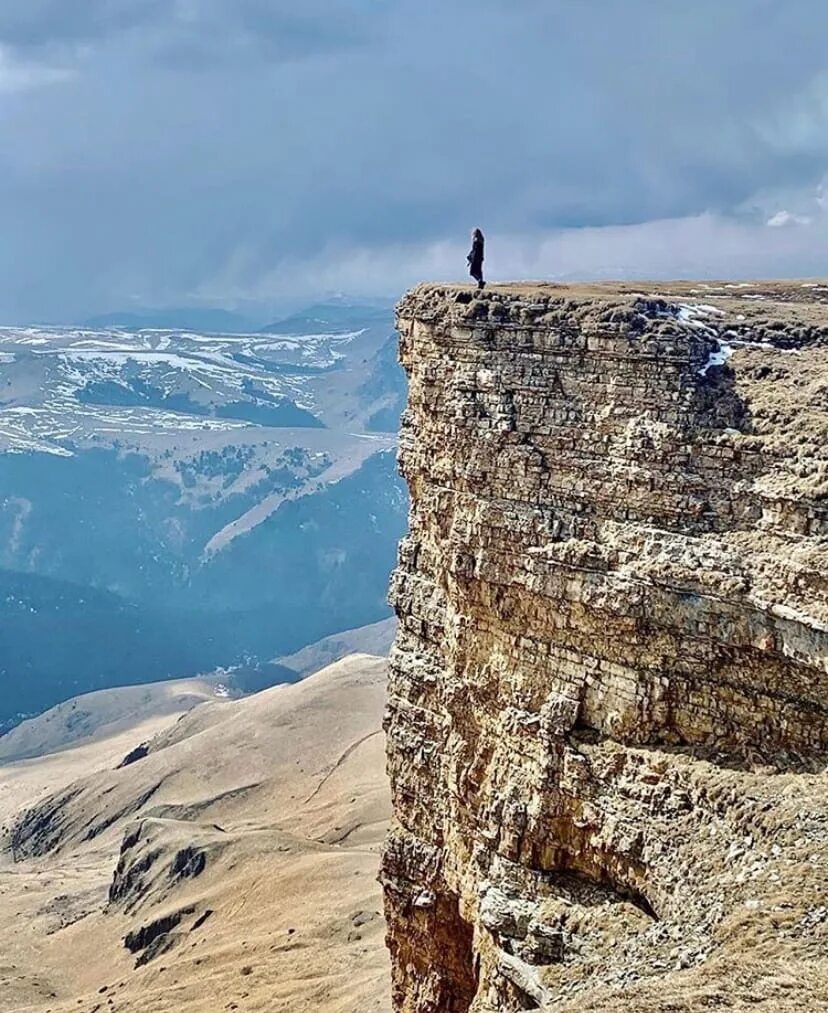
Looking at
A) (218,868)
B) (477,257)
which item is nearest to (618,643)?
(477,257)

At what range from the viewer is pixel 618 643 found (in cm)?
1988

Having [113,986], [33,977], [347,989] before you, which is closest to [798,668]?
[347,989]

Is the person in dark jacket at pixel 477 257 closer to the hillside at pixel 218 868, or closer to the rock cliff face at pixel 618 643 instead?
the rock cliff face at pixel 618 643

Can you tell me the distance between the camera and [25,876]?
81.8m

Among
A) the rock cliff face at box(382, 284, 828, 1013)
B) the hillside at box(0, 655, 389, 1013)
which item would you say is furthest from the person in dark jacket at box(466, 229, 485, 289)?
the hillside at box(0, 655, 389, 1013)

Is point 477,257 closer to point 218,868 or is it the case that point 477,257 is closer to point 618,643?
point 618,643

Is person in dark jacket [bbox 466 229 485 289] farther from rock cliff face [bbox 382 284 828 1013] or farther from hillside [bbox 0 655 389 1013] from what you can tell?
hillside [bbox 0 655 389 1013]

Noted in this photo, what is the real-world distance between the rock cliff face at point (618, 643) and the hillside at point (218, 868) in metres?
17.3

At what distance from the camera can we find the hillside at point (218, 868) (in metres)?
45.7

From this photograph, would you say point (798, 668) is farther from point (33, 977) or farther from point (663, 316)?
point (33, 977)

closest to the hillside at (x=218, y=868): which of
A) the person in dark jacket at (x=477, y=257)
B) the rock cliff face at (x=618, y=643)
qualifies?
the rock cliff face at (x=618, y=643)

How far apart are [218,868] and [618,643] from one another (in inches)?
Result: 1974

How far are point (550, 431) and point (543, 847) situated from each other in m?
8.32

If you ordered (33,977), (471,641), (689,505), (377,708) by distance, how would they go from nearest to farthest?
1. (689,505)
2. (471,641)
3. (33,977)
4. (377,708)
